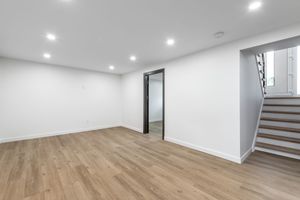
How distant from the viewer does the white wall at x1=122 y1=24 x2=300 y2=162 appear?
2.69m

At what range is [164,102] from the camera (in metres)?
4.21

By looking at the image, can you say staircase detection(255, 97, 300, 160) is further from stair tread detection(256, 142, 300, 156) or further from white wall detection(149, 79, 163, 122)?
white wall detection(149, 79, 163, 122)

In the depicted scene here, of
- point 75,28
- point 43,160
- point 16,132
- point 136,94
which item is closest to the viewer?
point 75,28

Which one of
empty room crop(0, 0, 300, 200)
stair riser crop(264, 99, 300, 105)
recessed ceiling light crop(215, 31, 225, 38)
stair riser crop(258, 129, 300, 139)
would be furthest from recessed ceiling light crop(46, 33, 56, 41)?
stair riser crop(264, 99, 300, 105)

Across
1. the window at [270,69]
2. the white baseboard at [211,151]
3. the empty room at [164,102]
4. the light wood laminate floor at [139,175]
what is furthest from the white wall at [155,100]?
the window at [270,69]

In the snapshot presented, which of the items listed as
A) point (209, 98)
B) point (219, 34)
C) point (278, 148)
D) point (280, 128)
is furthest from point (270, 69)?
point (219, 34)

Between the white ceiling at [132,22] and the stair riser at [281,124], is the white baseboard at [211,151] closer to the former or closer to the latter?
the stair riser at [281,124]

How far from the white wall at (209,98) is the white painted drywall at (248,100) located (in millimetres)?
76

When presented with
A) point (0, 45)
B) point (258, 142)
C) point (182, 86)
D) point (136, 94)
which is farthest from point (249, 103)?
point (0, 45)

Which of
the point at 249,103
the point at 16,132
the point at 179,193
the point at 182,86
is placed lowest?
the point at 179,193

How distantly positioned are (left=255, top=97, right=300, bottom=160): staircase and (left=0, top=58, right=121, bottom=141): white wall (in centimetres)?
519

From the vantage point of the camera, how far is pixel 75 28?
7.63ft

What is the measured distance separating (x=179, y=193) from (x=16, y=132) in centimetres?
485

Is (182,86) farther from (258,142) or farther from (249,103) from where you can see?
(258,142)
